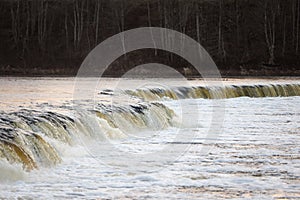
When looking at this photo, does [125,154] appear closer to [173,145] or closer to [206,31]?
[173,145]

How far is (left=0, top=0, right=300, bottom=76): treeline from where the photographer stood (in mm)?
50906

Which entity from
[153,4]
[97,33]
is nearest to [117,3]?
[97,33]

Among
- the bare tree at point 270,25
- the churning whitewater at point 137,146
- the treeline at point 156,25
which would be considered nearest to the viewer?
the churning whitewater at point 137,146

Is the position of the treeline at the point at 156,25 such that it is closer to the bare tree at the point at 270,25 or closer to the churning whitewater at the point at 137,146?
the bare tree at the point at 270,25

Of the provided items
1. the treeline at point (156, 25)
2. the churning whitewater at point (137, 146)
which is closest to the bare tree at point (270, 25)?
the treeline at point (156, 25)

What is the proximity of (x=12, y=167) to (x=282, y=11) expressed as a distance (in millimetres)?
44994

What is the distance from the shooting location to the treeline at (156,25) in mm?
50906

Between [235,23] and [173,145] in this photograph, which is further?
[235,23]

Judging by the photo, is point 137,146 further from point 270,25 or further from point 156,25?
point 156,25

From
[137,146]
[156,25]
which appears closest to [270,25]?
[156,25]

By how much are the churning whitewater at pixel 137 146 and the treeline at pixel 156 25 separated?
2385 centimetres

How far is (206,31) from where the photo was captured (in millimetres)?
56000

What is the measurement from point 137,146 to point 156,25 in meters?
40.5

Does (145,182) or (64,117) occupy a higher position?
(64,117)
